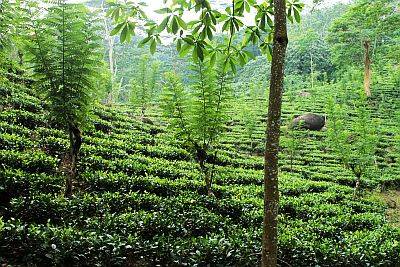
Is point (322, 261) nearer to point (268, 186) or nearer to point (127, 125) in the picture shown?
point (268, 186)

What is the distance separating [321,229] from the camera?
32.0 feet

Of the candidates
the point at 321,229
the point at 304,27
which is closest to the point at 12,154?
the point at 321,229

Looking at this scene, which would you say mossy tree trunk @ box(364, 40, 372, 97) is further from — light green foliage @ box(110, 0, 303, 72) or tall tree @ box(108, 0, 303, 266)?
tall tree @ box(108, 0, 303, 266)

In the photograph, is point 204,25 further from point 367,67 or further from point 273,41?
point 367,67

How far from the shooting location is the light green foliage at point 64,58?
24.8ft

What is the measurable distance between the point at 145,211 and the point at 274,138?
6.22m

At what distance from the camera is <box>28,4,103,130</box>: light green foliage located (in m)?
7.57

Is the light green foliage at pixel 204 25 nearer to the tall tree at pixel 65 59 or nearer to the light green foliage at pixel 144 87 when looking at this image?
the tall tree at pixel 65 59

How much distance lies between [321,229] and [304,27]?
6105 cm

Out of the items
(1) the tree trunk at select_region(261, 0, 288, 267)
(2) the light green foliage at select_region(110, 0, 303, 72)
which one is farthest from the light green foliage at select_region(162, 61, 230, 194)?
(1) the tree trunk at select_region(261, 0, 288, 267)

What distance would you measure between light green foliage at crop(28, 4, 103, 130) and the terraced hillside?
0.82 metres

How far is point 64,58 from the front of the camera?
768cm

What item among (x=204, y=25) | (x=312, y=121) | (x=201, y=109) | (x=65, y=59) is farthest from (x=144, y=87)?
(x=204, y=25)

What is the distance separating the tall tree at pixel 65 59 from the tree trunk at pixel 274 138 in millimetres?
5708
